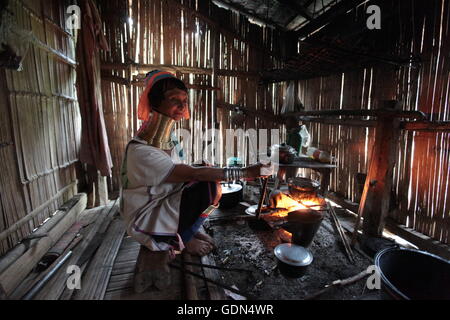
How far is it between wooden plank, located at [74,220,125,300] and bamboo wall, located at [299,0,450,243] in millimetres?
4278

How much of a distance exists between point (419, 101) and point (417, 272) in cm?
255

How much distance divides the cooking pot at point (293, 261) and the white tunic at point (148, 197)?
110 centimetres

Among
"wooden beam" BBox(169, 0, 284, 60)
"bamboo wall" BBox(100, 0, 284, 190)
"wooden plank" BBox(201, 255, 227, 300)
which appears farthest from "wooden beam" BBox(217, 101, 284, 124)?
"wooden plank" BBox(201, 255, 227, 300)

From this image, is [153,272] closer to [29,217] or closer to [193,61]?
Result: [29,217]

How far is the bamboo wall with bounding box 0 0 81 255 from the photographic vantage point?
7.88 feet

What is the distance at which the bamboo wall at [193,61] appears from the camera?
5.13 meters

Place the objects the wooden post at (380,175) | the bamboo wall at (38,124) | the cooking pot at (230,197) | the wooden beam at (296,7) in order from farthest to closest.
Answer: the wooden beam at (296,7)
the cooking pot at (230,197)
the wooden post at (380,175)
the bamboo wall at (38,124)

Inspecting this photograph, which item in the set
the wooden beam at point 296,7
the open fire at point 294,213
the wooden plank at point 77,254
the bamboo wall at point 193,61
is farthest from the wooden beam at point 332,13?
the wooden plank at point 77,254

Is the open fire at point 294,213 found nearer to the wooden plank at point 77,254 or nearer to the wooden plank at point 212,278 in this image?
the wooden plank at point 212,278

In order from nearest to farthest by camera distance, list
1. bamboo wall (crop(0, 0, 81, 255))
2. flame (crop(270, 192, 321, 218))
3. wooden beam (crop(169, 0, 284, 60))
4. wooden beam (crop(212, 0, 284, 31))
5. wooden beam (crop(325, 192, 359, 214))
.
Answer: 1. bamboo wall (crop(0, 0, 81, 255))
2. flame (crop(270, 192, 321, 218))
3. wooden beam (crop(325, 192, 359, 214))
4. wooden beam (crop(169, 0, 284, 60))
5. wooden beam (crop(212, 0, 284, 31))

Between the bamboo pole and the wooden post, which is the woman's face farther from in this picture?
the wooden post

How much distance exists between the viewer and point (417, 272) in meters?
2.01

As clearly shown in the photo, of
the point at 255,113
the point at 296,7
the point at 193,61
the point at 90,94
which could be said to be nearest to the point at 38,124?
the point at 90,94
